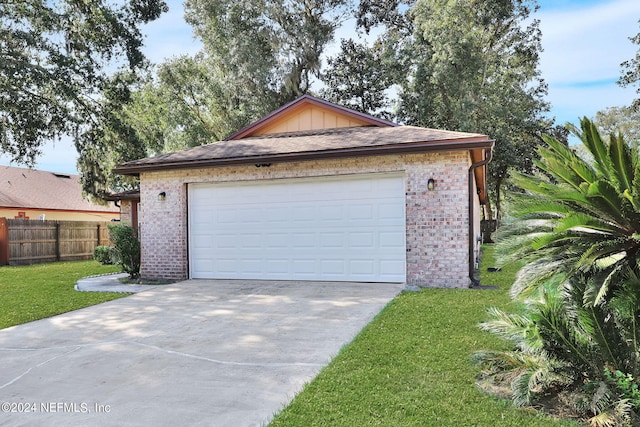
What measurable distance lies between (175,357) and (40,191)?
82.0ft

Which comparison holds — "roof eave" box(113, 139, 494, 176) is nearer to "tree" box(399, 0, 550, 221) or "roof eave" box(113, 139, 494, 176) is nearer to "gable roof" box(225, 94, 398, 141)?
"gable roof" box(225, 94, 398, 141)

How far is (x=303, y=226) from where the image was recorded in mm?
9625

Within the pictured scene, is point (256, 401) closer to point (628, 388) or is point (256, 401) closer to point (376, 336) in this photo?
point (376, 336)

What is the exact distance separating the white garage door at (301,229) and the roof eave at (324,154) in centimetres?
59

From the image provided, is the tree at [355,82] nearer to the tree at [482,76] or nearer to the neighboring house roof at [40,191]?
the tree at [482,76]

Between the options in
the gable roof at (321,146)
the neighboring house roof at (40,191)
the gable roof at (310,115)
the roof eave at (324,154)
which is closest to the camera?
the roof eave at (324,154)

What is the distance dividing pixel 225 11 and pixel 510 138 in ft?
54.3

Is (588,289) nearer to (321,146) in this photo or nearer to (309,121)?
(321,146)

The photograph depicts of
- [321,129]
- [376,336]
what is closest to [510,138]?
[321,129]

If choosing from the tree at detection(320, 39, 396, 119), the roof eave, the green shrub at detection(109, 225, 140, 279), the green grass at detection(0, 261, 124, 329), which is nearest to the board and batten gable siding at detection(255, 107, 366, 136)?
the roof eave

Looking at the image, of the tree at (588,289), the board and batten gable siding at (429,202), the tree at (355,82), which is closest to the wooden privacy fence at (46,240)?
the board and batten gable siding at (429,202)

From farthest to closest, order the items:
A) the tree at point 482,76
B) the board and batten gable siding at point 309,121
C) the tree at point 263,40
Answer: the tree at point 263,40 < the tree at point 482,76 < the board and batten gable siding at point 309,121

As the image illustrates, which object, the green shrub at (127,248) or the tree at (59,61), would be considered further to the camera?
the tree at (59,61)

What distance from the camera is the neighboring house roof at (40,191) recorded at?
2327 cm
